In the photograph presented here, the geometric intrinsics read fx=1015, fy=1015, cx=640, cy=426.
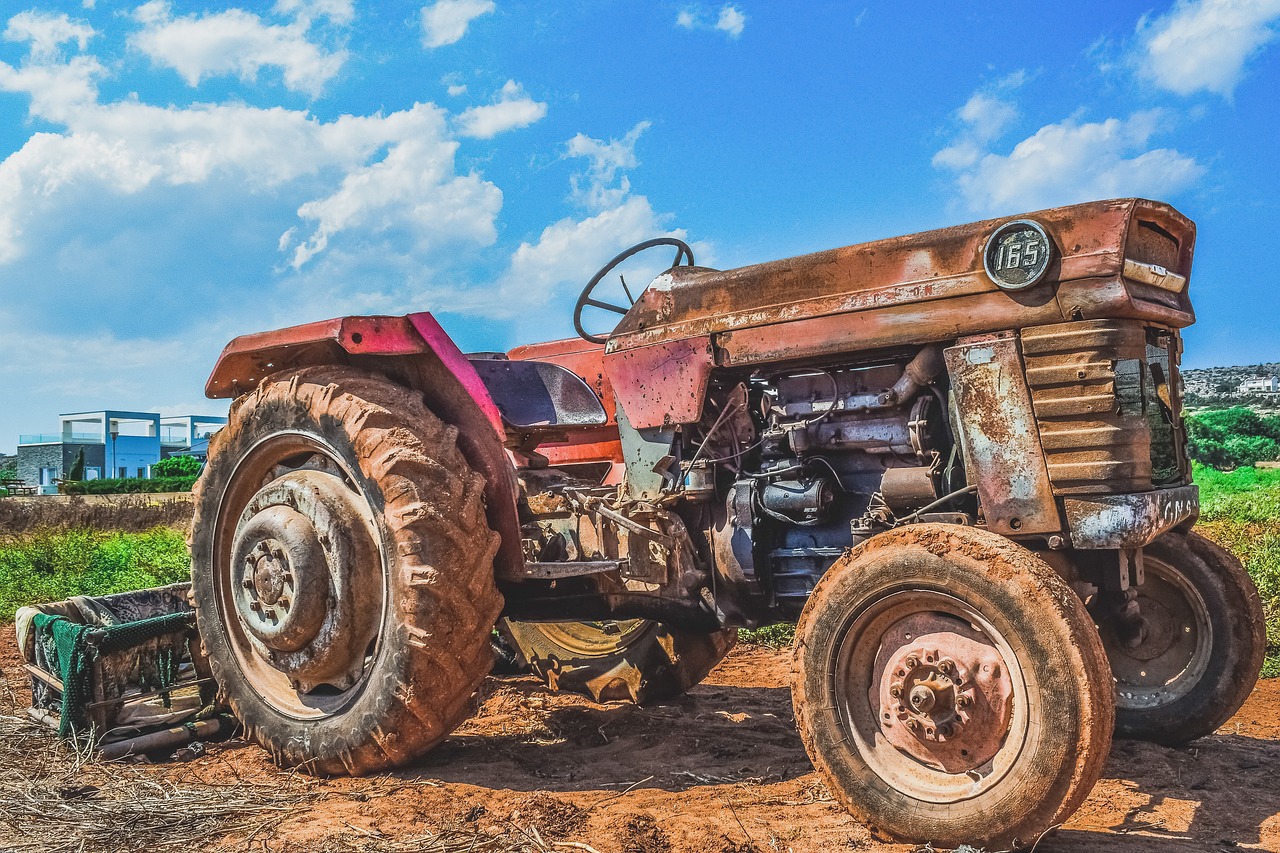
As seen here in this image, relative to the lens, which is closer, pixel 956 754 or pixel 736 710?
pixel 956 754

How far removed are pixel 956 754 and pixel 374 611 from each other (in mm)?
2263

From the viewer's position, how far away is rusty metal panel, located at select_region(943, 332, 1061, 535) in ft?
10.2

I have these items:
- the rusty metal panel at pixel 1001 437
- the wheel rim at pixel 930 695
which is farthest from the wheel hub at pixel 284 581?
the rusty metal panel at pixel 1001 437

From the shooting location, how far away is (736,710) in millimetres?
4973

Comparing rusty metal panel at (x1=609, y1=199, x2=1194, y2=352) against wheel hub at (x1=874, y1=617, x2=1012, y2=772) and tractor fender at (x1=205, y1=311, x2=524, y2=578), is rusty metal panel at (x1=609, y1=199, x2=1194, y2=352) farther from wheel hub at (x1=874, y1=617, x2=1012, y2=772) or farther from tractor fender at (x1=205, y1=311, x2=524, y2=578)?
wheel hub at (x1=874, y1=617, x2=1012, y2=772)

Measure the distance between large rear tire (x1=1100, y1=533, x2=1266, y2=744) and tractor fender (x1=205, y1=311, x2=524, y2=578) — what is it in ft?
8.35

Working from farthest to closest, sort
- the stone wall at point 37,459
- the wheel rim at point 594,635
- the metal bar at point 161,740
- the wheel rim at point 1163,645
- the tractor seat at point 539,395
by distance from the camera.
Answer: the stone wall at point 37,459 < the wheel rim at point 594,635 < the tractor seat at point 539,395 < the metal bar at point 161,740 < the wheel rim at point 1163,645

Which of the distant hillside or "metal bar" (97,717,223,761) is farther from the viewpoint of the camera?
the distant hillside

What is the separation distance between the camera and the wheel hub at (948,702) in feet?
9.42

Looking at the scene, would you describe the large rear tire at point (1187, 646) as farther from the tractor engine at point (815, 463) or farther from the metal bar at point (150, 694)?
the metal bar at point (150, 694)

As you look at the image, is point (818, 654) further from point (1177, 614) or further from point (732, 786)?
point (1177, 614)

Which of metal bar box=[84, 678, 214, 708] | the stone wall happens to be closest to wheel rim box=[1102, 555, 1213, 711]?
metal bar box=[84, 678, 214, 708]

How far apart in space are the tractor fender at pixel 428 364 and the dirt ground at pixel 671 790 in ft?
2.77

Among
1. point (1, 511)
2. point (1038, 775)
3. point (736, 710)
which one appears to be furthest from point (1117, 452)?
point (1, 511)
